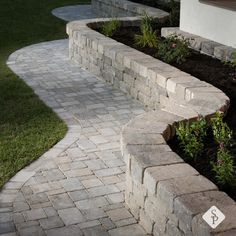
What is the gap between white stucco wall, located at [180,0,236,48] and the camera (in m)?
6.59

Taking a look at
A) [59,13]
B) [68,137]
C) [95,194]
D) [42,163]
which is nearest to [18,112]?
[68,137]

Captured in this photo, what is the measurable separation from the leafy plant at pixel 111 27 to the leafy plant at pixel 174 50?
51.3 inches

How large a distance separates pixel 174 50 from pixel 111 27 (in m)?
1.76

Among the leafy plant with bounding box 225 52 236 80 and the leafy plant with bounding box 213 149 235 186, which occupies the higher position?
the leafy plant with bounding box 213 149 235 186

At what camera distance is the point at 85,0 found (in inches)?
597

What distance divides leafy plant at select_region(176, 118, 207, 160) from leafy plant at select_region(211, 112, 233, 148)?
9 centimetres

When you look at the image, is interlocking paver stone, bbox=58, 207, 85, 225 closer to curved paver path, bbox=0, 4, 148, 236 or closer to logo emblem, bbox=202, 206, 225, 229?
curved paver path, bbox=0, 4, 148, 236

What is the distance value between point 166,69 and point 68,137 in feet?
4.63

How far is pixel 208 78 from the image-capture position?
5.70 meters

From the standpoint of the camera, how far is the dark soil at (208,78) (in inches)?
143

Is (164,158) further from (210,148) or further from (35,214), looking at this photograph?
(35,214)

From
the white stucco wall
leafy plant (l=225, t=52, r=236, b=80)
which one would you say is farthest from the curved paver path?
the white stucco wall

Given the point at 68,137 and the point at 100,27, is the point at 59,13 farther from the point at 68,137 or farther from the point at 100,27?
the point at 68,137

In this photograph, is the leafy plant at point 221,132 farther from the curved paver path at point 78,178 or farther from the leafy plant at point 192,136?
the curved paver path at point 78,178
